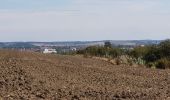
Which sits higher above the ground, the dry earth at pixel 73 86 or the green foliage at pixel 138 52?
the dry earth at pixel 73 86

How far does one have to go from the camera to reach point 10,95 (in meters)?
13.8

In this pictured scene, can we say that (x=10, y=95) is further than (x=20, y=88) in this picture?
No

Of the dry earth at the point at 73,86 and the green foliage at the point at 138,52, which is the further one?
the green foliage at the point at 138,52

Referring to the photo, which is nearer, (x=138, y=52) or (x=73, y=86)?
(x=73, y=86)

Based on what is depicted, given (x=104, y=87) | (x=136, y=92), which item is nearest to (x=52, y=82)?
(x=104, y=87)

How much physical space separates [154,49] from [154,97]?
1406 inches

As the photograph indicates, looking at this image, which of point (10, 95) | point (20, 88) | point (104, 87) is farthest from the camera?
point (104, 87)

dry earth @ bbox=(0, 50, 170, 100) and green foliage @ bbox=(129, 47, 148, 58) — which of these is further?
green foliage @ bbox=(129, 47, 148, 58)

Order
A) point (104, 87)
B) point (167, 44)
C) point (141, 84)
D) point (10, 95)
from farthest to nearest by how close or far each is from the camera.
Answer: point (167, 44) → point (141, 84) → point (104, 87) → point (10, 95)

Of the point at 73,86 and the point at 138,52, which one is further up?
the point at 73,86

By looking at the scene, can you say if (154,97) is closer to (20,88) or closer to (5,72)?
(20,88)

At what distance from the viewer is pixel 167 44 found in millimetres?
48875

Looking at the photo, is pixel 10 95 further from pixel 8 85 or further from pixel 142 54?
pixel 142 54

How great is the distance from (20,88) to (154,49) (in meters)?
35.5
